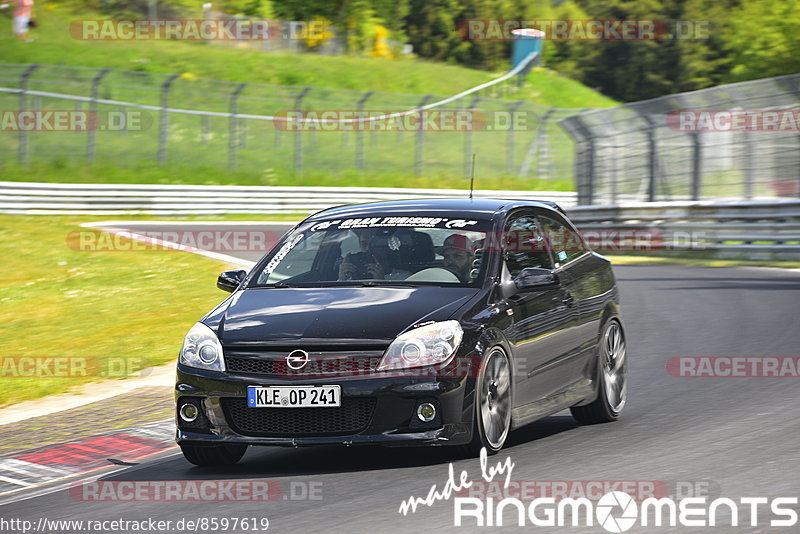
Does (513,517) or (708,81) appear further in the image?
(708,81)

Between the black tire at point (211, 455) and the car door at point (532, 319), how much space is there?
1.65m

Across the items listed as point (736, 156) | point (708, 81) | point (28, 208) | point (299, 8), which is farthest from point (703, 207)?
point (708, 81)

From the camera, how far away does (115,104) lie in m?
38.9

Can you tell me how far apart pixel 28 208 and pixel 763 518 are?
2815cm

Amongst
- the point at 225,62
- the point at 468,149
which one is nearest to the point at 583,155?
the point at 468,149

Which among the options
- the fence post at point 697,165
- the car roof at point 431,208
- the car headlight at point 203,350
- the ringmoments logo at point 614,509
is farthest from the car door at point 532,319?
the fence post at point 697,165

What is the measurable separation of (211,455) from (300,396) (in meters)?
0.89

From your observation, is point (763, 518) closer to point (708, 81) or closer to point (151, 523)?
point (151, 523)

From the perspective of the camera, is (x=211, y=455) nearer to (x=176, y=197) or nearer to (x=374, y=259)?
(x=374, y=259)

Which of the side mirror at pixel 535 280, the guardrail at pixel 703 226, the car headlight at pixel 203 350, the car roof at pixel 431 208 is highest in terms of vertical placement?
the car roof at pixel 431 208

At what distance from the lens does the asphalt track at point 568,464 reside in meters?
6.29

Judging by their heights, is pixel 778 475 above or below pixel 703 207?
above

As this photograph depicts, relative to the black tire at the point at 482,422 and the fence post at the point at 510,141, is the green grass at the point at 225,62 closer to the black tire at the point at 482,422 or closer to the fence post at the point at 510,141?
the fence post at the point at 510,141

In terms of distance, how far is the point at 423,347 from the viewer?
7.13 meters
